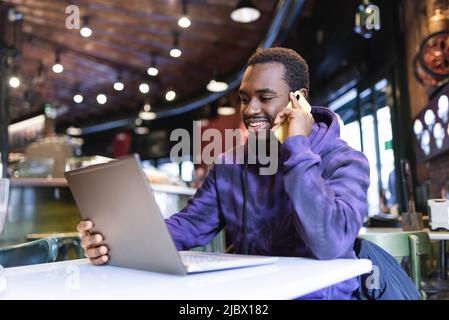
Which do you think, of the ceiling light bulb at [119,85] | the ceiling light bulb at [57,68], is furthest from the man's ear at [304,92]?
the ceiling light bulb at [119,85]

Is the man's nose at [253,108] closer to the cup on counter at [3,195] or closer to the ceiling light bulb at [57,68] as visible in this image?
the cup on counter at [3,195]

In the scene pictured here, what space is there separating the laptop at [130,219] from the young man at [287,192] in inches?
2.4

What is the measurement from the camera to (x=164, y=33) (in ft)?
21.9

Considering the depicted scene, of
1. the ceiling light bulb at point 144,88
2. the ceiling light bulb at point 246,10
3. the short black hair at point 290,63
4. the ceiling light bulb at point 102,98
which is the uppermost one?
the ceiling light bulb at point 144,88

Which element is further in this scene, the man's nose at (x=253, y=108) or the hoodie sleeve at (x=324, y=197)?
the man's nose at (x=253, y=108)

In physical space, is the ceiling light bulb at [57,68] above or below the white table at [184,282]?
above

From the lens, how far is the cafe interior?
2.62 meters

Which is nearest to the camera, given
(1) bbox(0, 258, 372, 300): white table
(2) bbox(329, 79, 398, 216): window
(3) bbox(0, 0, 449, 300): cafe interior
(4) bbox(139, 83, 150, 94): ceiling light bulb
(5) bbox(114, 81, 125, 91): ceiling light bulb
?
(1) bbox(0, 258, 372, 300): white table

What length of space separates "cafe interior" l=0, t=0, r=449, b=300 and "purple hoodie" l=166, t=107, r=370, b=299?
0.73 feet

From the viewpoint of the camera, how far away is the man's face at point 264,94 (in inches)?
52.0

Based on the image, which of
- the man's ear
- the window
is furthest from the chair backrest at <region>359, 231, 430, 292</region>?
the window

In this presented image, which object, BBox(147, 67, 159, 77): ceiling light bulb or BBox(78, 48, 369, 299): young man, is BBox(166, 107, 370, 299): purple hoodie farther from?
BBox(147, 67, 159, 77): ceiling light bulb

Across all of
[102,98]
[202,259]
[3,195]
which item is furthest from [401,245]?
[102,98]

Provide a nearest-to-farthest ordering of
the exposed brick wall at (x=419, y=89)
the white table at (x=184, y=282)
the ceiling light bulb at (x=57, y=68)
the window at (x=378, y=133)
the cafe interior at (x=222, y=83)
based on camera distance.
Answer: the white table at (x=184, y=282)
the cafe interior at (x=222, y=83)
the exposed brick wall at (x=419, y=89)
the window at (x=378, y=133)
the ceiling light bulb at (x=57, y=68)
